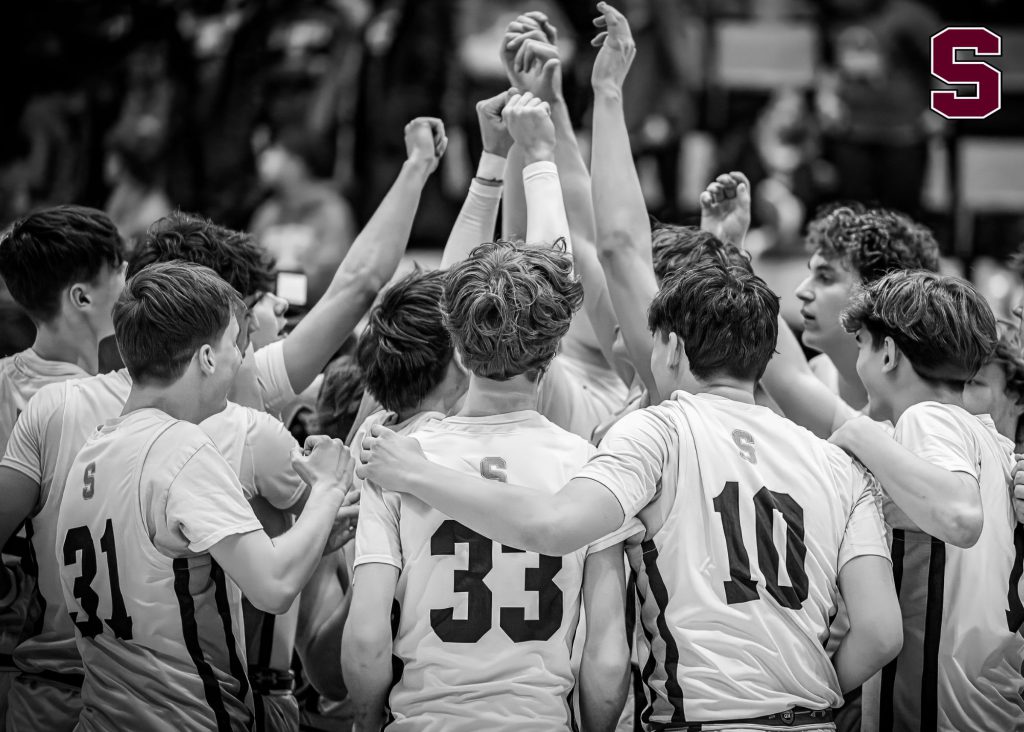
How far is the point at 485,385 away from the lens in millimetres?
2307

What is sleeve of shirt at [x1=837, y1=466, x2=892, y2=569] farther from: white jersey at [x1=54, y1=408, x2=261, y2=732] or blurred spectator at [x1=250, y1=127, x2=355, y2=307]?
blurred spectator at [x1=250, y1=127, x2=355, y2=307]

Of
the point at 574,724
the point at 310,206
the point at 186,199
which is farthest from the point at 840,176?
the point at 574,724

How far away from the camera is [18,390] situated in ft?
9.74

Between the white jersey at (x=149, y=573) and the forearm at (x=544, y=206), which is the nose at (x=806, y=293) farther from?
the white jersey at (x=149, y=573)

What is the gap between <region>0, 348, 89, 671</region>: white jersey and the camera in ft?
9.45

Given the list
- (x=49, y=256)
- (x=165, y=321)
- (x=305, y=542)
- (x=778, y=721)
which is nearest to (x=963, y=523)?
(x=778, y=721)

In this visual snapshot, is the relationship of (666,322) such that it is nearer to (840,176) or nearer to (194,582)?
(194,582)

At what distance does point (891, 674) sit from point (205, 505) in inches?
65.5

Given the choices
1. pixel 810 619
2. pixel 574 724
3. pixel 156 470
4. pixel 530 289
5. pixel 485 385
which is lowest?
pixel 574 724

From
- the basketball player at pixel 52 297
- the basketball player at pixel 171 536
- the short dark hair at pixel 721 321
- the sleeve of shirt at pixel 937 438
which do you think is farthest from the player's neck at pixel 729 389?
the basketball player at pixel 52 297

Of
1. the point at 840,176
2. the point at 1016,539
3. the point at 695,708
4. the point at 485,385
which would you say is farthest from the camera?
the point at 840,176

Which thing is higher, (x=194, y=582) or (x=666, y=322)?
(x=666, y=322)

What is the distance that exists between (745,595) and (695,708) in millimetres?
259

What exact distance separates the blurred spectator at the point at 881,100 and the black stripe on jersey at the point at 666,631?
7.06m
